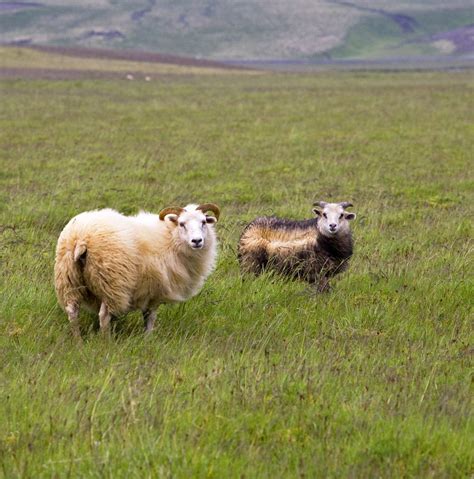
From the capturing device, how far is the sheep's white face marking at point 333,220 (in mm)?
8836

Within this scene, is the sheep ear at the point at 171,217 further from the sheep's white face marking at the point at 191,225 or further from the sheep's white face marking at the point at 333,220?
the sheep's white face marking at the point at 333,220

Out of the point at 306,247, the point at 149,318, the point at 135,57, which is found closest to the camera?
the point at 149,318

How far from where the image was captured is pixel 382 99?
1588 inches

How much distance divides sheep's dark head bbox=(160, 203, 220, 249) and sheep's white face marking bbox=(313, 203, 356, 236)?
5.72 feet

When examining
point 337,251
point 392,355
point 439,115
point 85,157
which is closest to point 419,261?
point 337,251

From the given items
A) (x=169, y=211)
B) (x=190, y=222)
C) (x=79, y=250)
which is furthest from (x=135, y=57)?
(x=79, y=250)

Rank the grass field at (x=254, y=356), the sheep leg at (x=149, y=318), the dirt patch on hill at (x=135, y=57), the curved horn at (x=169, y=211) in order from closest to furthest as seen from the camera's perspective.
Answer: the grass field at (x=254, y=356) < the sheep leg at (x=149, y=318) < the curved horn at (x=169, y=211) < the dirt patch on hill at (x=135, y=57)

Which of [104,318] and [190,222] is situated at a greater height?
[190,222]

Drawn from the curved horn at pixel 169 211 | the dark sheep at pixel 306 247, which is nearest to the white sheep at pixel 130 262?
the curved horn at pixel 169 211

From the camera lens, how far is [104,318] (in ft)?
22.1

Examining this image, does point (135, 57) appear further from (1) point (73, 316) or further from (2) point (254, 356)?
(2) point (254, 356)

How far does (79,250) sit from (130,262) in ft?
1.54

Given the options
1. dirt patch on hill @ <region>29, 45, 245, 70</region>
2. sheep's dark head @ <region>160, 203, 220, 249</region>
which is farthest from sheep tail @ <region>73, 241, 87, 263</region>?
dirt patch on hill @ <region>29, 45, 245, 70</region>

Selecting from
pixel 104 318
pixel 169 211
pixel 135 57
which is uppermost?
pixel 169 211
